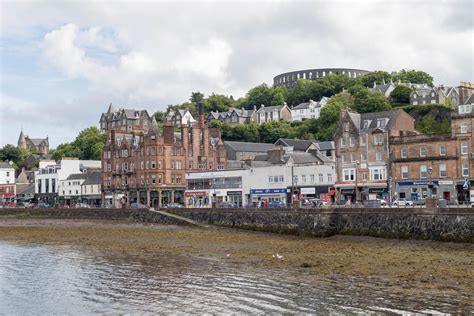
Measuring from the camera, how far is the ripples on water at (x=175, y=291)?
2139 cm

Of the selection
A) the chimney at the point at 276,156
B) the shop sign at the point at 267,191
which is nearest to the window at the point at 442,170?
the shop sign at the point at 267,191

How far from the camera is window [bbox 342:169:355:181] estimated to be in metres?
75.4

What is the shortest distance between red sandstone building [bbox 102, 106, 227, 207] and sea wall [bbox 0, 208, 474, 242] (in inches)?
1163

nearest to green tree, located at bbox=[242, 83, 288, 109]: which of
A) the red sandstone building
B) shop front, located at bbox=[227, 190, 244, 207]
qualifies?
the red sandstone building

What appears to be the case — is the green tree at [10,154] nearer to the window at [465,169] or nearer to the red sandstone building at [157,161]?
the red sandstone building at [157,161]

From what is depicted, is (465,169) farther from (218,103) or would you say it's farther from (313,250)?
(218,103)

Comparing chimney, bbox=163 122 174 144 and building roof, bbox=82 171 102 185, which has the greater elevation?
chimney, bbox=163 122 174 144

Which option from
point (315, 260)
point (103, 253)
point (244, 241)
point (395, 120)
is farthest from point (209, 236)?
point (395, 120)

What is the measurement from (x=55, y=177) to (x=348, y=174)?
7104 centimetres

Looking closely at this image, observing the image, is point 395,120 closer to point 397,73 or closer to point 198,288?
point 198,288

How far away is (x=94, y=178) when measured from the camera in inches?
4564

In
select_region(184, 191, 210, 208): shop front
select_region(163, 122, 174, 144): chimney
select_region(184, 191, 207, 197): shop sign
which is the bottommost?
select_region(184, 191, 210, 208): shop front

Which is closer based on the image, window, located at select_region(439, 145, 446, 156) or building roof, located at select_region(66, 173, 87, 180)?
window, located at select_region(439, 145, 446, 156)

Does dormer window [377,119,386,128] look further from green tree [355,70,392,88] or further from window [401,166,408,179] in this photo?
green tree [355,70,392,88]
